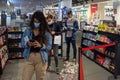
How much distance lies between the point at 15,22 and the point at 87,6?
49.8 ft

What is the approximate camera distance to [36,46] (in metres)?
3.67

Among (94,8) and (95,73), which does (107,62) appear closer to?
(95,73)

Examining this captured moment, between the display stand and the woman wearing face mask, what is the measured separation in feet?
7.02

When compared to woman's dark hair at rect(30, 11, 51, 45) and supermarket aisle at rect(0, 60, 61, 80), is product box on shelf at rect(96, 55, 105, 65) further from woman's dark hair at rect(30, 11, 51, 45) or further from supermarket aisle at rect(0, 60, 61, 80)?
woman's dark hair at rect(30, 11, 51, 45)

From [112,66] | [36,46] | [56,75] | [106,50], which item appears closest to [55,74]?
[56,75]

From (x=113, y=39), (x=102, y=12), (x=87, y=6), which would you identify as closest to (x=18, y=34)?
(x=113, y=39)

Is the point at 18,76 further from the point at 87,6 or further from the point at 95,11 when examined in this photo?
the point at 87,6

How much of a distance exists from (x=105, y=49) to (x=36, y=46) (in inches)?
163

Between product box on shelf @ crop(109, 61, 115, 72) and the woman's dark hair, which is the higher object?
the woman's dark hair

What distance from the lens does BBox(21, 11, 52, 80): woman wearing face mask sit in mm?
3691

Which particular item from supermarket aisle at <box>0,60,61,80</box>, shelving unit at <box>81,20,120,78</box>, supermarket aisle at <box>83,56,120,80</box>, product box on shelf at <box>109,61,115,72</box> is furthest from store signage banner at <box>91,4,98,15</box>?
product box on shelf at <box>109,61,115,72</box>

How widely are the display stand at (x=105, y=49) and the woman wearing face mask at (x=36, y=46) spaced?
2.14m

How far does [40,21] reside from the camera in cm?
379

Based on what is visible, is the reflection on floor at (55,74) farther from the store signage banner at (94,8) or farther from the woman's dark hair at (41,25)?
the store signage banner at (94,8)
